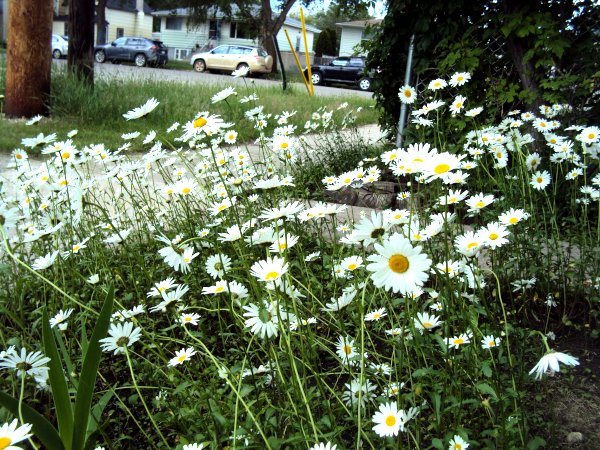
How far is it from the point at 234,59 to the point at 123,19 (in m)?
23.8

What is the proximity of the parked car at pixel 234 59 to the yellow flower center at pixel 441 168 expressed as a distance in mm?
22957

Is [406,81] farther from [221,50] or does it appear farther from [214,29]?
[214,29]

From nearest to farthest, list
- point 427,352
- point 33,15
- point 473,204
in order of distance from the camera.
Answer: point 427,352
point 473,204
point 33,15

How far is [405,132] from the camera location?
426 cm

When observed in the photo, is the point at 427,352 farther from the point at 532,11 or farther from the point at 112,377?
the point at 532,11

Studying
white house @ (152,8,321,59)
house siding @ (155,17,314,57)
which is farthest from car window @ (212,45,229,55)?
house siding @ (155,17,314,57)

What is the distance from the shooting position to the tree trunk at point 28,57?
20.0 feet

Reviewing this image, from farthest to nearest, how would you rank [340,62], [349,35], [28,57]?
1. [349,35]
2. [340,62]
3. [28,57]

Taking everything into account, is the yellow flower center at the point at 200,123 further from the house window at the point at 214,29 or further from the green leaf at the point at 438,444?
the house window at the point at 214,29

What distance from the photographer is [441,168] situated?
1.11m

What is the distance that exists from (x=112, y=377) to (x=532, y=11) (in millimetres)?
3775

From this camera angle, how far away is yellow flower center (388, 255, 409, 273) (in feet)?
3.22

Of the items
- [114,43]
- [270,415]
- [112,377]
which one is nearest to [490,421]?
[270,415]

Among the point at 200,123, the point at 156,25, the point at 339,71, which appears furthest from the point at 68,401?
the point at 156,25
